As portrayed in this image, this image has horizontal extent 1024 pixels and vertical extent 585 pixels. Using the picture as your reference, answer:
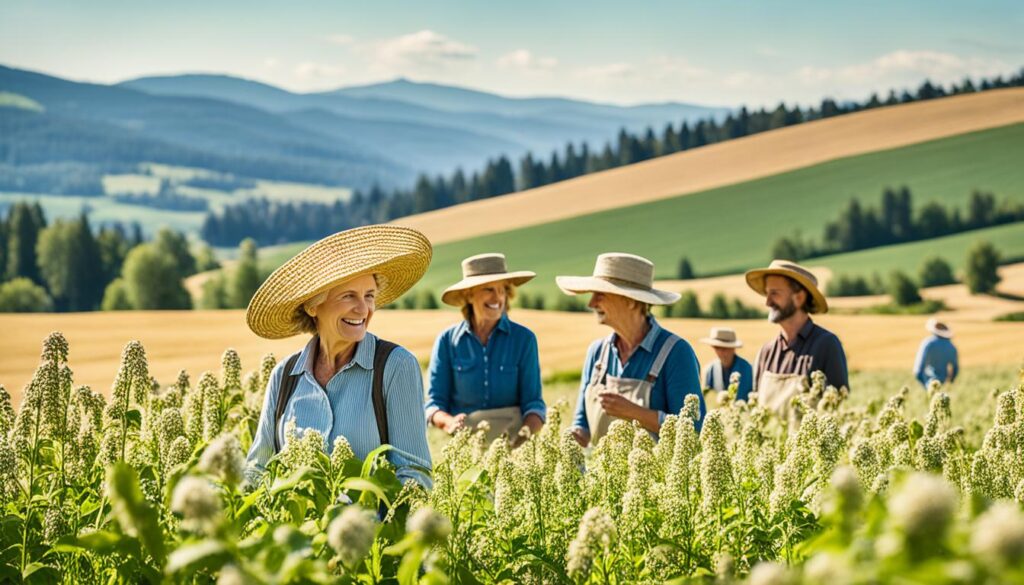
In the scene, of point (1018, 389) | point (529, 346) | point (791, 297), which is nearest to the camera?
point (1018, 389)

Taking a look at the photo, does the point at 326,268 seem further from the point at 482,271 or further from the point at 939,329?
the point at 939,329

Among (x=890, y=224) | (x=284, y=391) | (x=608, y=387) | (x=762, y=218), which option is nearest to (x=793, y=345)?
(x=608, y=387)

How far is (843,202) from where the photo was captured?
9600cm

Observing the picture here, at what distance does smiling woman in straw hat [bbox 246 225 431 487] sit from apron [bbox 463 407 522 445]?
2.79 m

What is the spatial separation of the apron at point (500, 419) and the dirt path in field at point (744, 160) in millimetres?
94835

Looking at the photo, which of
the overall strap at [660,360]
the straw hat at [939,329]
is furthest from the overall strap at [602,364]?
the straw hat at [939,329]

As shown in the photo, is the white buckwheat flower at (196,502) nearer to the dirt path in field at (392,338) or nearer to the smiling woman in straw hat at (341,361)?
the smiling woman in straw hat at (341,361)

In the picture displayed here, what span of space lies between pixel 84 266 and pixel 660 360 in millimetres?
125099

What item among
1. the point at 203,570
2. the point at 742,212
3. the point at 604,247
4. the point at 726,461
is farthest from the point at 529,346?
the point at 742,212

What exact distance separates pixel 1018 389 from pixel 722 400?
2024 mm

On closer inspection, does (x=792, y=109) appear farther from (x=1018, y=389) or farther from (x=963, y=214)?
(x=1018, y=389)

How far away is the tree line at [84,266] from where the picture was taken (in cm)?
9938

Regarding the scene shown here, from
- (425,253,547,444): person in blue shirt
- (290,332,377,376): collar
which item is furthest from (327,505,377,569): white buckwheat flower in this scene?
(425,253,547,444): person in blue shirt

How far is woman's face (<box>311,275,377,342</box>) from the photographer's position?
5250 millimetres
